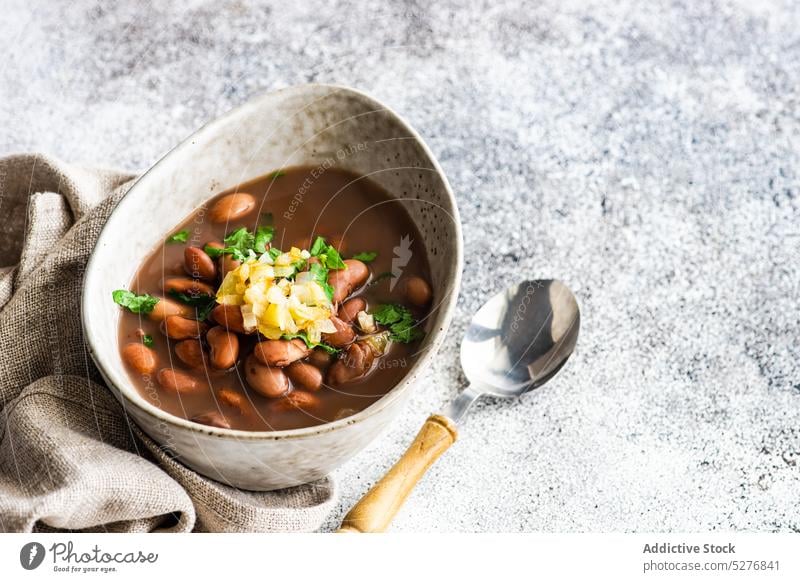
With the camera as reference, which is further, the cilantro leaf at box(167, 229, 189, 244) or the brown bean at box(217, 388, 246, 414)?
the cilantro leaf at box(167, 229, 189, 244)

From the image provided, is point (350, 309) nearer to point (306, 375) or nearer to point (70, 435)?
point (306, 375)

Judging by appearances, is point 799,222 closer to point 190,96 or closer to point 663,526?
point 663,526

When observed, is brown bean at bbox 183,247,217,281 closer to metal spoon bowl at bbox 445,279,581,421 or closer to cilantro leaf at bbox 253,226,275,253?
cilantro leaf at bbox 253,226,275,253

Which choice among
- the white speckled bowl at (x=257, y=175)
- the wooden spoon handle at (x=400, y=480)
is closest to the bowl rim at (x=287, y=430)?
the white speckled bowl at (x=257, y=175)

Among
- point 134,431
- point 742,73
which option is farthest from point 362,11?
point 134,431

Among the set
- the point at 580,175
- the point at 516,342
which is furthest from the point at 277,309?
the point at 580,175

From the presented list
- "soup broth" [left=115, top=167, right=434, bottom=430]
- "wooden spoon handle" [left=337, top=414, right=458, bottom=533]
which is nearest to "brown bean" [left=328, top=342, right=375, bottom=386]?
"soup broth" [left=115, top=167, right=434, bottom=430]

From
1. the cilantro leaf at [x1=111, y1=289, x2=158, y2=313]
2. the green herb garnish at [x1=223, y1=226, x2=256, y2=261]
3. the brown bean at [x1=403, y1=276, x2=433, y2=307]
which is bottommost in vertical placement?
the brown bean at [x1=403, y1=276, x2=433, y2=307]
